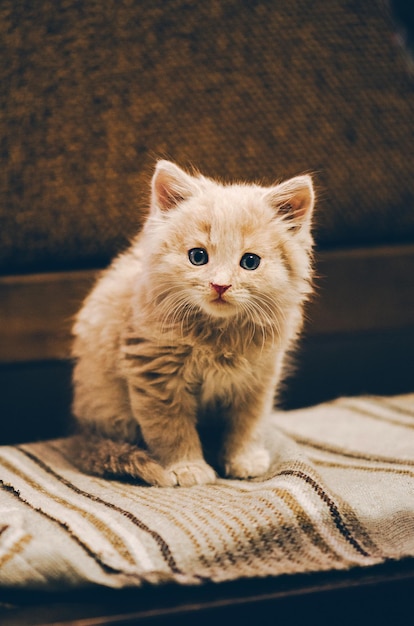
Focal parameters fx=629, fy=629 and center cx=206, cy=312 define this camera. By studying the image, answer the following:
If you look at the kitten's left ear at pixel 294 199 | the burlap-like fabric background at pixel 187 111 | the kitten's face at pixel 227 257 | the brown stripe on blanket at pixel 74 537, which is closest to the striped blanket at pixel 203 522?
the brown stripe on blanket at pixel 74 537

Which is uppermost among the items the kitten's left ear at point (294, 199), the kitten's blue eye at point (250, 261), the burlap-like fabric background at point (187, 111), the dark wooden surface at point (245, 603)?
the burlap-like fabric background at point (187, 111)

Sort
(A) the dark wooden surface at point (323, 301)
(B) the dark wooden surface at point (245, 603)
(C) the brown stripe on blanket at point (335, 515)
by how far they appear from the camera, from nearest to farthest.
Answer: (B) the dark wooden surface at point (245, 603)
(C) the brown stripe on blanket at point (335, 515)
(A) the dark wooden surface at point (323, 301)

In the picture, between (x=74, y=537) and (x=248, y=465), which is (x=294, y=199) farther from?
(x=74, y=537)

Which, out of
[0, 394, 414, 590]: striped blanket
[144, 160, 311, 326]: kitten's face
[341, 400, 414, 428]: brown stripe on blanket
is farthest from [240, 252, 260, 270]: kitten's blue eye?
[341, 400, 414, 428]: brown stripe on blanket

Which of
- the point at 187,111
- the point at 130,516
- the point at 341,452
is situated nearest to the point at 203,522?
the point at 130,516

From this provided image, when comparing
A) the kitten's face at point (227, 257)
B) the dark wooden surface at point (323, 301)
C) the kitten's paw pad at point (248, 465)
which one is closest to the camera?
the kitten's face at point (227, 257)

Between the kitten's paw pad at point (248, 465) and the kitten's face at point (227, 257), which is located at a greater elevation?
the kitten's face at point (227, 257)

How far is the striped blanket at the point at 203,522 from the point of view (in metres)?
0.71

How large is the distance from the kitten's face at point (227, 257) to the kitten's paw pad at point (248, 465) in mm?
252

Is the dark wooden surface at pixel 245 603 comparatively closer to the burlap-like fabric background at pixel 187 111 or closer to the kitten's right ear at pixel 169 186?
the kitten's right ear at pixel 169 186

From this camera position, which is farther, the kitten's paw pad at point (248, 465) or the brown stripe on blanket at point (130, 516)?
the kitten's paw pad at point (248, 465)

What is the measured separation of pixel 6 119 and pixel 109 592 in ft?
3.36

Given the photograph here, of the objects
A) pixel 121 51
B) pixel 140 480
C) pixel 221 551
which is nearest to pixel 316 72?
pixel 121 51

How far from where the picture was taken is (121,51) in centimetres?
139
